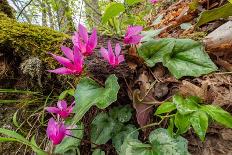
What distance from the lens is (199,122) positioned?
87 centimetres

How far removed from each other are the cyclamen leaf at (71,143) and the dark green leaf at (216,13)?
725 mm

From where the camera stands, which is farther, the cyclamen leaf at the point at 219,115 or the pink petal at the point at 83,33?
Result: the pink petal at the point at 83,33

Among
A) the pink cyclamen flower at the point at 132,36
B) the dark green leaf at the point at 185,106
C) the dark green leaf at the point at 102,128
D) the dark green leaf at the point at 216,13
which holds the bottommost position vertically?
the dark green leaf at the point at 102,128

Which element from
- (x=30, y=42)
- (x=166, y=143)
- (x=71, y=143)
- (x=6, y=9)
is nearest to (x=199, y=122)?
(x=166, y=143)

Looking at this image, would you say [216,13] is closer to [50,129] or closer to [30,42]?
[50,129]

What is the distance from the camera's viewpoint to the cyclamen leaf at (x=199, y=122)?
2.77ft

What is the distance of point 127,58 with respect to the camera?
1.30 metres

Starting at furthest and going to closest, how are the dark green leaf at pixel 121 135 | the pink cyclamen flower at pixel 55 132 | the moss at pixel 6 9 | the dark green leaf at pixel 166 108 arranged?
the moss at pixel 6 9 → the dark green leaf at pixel 121 135 → the pink cyclamen flower at pixel 55 132 → the dark green leaf at pixel 166 108

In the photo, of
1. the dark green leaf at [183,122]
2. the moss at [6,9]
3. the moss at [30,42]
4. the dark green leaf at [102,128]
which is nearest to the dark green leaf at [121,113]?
the dark green leaf at [102,128]

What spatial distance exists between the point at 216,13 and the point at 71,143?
0.83 meters

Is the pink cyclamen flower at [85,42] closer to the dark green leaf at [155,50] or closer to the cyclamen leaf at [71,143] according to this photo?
the dark green leaf at [155,50]

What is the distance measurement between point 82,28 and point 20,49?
678 millimetres

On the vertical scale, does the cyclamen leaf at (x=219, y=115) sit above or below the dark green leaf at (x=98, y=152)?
above

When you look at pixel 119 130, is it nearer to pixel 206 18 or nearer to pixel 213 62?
pixel 213 62
